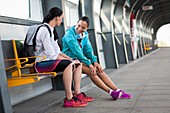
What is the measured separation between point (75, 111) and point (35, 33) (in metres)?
1.22

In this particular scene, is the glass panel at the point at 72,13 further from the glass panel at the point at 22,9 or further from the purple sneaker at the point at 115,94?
the purple sneaker at the point at 115,94

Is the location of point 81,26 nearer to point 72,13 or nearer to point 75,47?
point 75,47

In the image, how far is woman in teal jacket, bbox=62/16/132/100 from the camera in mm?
4012

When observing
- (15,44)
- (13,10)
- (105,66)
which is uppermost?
(13,10)

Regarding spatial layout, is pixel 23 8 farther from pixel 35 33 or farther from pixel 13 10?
pixel 35 33

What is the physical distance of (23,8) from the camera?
199 inches

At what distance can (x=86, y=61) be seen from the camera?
4.04m

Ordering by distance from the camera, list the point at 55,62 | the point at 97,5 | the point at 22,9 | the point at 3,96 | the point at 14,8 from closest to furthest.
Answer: the point at 3,96 → the point at 55,62 → the point at 14,8 → the point at 22,9 → the point at 97,5

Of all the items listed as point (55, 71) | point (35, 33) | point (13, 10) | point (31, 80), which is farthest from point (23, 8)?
point (31, 80)

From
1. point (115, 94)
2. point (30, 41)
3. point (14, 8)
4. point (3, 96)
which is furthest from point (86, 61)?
point (14, 8)

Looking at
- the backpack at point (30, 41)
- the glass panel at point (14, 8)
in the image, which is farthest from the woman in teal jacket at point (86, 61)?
the glass panel at point (14, 8)

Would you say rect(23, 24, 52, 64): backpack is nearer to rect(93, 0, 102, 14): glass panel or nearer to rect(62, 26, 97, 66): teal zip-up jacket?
rect(62, 26, 97, 66): teal zip-up jacket

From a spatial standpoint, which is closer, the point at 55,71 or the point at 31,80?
the point at 31,80

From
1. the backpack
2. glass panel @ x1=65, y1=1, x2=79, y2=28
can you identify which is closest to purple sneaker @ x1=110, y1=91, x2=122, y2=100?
the backpack
